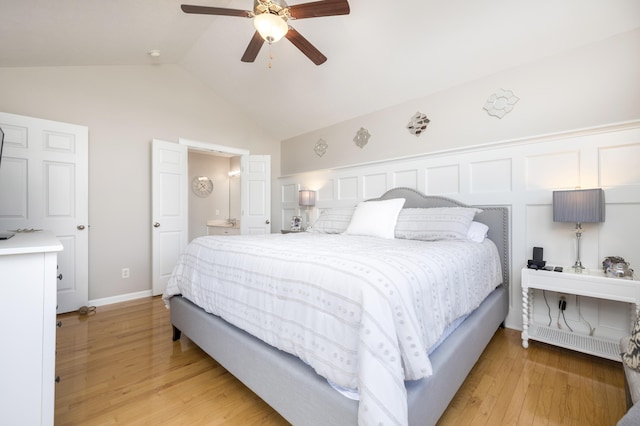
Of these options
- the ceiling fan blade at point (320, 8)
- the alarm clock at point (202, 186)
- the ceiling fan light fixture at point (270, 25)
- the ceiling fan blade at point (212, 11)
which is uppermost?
the ceiling fan blade at point (212, 11)

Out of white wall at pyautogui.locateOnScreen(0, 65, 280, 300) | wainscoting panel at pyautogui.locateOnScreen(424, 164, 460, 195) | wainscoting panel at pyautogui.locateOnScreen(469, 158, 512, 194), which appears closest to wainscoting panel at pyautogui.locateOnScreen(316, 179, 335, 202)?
wainscoting panel at pyautogui.locateOnScreen(424, 164, 460, 195)

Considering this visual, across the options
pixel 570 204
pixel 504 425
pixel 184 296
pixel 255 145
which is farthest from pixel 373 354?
pixel 255 145

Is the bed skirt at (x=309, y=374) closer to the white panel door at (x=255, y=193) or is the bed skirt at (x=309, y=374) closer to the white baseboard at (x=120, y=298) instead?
the white baseboard at (x=120, y=298)

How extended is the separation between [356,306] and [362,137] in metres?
3.18

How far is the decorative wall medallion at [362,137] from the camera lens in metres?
3.76

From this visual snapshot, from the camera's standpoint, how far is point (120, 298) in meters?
3.39

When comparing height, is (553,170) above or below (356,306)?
above

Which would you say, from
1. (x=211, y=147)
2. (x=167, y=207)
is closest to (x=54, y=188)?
(x=167, y=207)

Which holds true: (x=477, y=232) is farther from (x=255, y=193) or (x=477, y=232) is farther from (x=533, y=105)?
(x=255, y=193)

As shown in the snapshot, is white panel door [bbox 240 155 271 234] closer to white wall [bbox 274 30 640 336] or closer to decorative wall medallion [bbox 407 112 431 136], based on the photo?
white wall [bbox 274 30 640 336]

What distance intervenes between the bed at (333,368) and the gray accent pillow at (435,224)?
58 cm

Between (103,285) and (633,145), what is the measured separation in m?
5.18

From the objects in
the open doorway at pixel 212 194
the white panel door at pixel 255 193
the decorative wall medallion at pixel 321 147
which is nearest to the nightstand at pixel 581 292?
the decorative wall medallion at pixel 321 147

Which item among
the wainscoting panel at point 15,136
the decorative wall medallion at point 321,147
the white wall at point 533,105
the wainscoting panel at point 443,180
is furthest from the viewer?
the decorative wall medallion at point 321,147
